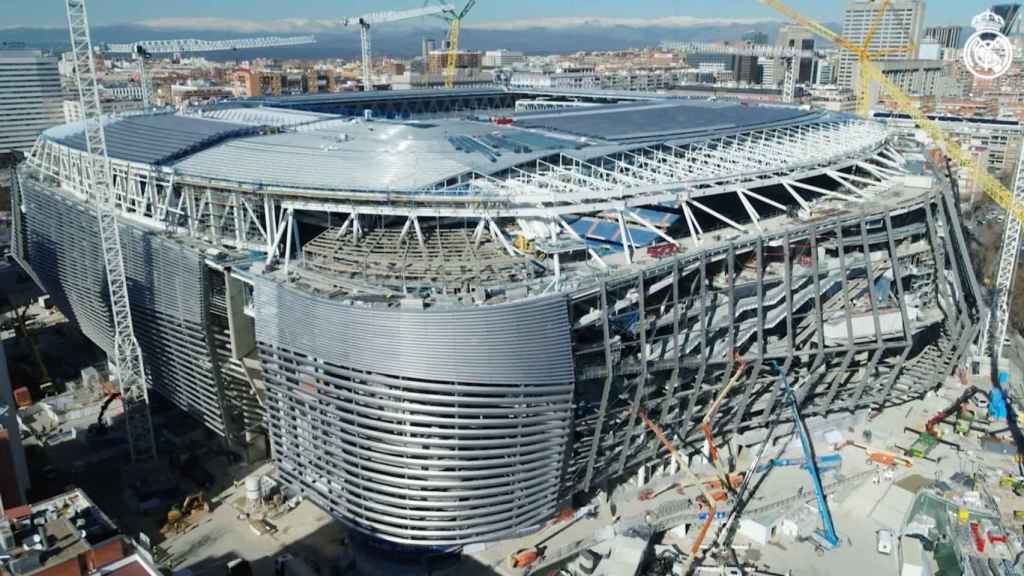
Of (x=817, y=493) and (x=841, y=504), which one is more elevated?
(x=817, y=493)

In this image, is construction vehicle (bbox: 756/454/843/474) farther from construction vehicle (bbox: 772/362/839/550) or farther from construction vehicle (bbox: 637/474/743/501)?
construction vehicle (bbox: 637/474/743/501)

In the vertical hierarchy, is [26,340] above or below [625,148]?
below

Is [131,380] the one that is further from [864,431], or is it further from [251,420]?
[864,431]

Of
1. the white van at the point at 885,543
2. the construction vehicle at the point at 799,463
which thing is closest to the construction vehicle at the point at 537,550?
the construction vehicle at the point at 799,463

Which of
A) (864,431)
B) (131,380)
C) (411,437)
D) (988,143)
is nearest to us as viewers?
(411,437)

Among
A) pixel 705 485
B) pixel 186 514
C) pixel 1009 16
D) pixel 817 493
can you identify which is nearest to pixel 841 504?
pixel 817 493

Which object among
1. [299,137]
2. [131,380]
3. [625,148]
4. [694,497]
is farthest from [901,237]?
[131,380]

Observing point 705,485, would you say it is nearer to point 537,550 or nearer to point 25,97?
point 537,550
